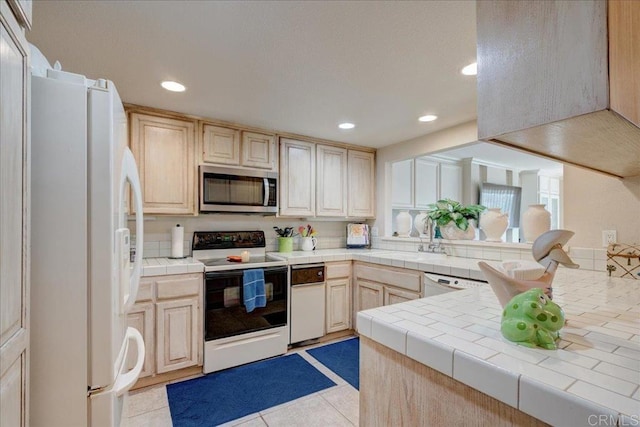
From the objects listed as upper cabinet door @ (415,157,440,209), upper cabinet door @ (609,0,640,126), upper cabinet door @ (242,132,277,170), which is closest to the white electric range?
upper cabinet door @ (242,132,277,170)

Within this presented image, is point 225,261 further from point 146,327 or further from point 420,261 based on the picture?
point 420,261

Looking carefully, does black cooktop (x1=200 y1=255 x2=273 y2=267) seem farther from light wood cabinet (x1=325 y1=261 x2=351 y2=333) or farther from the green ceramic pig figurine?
the green ceramic pig figurine

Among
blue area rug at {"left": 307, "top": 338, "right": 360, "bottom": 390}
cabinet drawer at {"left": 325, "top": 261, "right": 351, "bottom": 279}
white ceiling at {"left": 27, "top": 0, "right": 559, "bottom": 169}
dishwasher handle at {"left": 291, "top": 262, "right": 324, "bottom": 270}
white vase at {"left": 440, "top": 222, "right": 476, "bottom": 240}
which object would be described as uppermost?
white ceiling at {"left": 27, "top": 0, "right": 559, "bottom": 169}

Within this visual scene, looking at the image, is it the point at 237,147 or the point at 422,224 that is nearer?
the point at 237,147

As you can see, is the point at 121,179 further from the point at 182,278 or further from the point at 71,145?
the point at 182,278

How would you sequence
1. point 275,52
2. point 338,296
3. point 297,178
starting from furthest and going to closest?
point 297,178
point 338,296
point 275,52

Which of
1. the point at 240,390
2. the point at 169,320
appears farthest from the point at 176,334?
the point at 240,390

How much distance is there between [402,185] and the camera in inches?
173

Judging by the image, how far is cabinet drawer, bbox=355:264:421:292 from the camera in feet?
8.31

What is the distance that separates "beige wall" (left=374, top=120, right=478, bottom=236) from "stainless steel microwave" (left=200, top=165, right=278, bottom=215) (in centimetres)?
140

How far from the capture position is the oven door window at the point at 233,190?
2.73 meters

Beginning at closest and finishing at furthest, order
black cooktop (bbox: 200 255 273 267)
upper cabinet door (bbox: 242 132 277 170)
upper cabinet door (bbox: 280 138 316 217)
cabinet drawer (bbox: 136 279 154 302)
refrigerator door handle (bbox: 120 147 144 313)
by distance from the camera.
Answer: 1. refrigerator door handle (bbox: 120 147 144 313)
2. cabinet drawer (bbox: 136 279 154 302)
3. black cooktop (bbox: 200 255 273 267)
4. upper cabinet door (bbox: 242 132 277 170)
5. upper cabinet door (bbox: 280 138 316 217)

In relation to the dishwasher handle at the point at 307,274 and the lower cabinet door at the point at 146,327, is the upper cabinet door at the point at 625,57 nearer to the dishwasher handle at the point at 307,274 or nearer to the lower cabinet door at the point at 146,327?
the dishwasher handle at the point at 307,274

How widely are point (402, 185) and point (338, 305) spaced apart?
2104 millimetres
